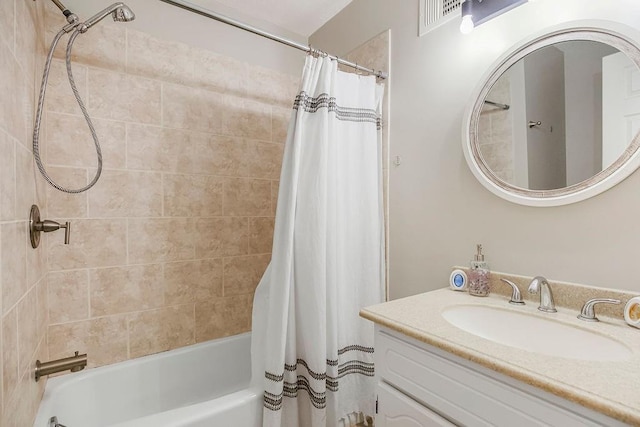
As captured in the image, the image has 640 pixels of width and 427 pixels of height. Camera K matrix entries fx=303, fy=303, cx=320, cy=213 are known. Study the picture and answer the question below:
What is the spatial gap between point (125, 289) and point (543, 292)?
6.08 feet

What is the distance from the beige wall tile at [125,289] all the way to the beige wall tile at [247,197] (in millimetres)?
535

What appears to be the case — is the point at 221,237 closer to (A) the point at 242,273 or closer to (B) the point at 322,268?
(A) the point at 242,273

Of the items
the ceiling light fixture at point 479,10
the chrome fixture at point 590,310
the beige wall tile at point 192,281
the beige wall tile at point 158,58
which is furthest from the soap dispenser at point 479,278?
the beige wall tile at point 158,58

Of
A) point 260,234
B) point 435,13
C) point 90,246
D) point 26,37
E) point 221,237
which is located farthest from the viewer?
point 260,234

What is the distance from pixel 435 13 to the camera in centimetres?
140

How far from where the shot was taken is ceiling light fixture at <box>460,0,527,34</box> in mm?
1160

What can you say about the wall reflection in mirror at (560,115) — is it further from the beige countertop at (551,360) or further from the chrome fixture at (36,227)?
the chrome fixture at (36,227)

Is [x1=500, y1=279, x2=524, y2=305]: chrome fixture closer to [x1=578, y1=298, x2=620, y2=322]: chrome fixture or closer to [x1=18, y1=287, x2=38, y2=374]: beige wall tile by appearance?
[x1=578, y1=298, x2=620, y2=322]: chrome fixture

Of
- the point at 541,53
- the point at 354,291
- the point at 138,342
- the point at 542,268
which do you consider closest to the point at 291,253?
the point at 354,291

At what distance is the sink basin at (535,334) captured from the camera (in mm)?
796

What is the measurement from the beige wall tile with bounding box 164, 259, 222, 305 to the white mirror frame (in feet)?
4.93

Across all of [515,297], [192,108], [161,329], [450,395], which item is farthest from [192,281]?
[515,297]

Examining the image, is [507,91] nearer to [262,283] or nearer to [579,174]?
[579,174]

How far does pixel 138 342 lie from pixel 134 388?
0.22 m
